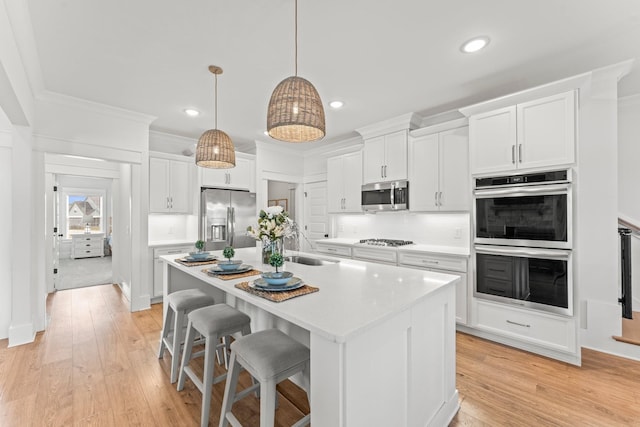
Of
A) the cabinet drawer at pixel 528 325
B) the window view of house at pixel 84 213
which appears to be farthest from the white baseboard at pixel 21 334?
the window view of house at pixel 84 213

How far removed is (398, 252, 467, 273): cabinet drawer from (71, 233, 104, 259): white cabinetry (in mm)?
9194

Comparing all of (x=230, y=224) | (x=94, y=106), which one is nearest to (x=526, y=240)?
(x=230, y=224)

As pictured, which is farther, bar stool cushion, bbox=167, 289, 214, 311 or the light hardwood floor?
bar stool cushion, bbox=167, 289, 214, 311

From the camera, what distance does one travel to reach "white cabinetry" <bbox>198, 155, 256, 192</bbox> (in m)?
4.66

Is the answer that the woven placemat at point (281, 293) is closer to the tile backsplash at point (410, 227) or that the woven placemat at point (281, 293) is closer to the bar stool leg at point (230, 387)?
the bar stool leg at point (230, 387)

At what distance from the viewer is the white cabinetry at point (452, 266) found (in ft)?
10.1

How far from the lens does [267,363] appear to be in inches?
53.9

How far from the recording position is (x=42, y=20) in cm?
199

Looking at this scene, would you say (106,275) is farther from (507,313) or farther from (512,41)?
(512,41)

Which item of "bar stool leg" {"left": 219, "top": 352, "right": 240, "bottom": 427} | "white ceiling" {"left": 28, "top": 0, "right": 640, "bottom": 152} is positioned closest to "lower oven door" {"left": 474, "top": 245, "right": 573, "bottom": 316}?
"white ceiling" {"left": 28, "top": 0, "right": 640, "bottom": 152}

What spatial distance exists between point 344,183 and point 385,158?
2.94ft

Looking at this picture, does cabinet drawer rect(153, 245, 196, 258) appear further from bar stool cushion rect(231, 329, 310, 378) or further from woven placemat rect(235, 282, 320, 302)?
bar stool cushion rect(231, 329, 310, 378)

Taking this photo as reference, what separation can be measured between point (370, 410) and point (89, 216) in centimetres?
1056

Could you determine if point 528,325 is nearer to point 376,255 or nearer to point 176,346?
point 376,255
